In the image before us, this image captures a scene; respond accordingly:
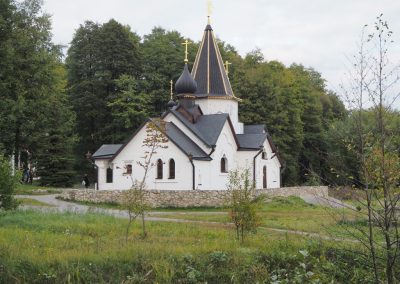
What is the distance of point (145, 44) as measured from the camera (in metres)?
53.9

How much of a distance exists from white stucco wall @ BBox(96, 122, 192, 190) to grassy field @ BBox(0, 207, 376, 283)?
18.6 metres

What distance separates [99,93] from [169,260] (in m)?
38.7

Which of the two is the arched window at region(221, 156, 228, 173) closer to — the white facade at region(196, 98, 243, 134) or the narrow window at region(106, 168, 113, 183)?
the white facade at region(196, 98, 243, 134)

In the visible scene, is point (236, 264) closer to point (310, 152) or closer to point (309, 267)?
point (309, 267)

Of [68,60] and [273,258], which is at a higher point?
[68,60]

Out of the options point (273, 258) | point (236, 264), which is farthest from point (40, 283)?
point (273, 258)

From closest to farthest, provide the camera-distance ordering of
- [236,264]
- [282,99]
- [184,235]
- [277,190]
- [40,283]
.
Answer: [40,283], [236,264], [184,235], [277,190], [282,99]

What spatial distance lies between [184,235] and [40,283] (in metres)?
5.00

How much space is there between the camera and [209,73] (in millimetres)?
36594

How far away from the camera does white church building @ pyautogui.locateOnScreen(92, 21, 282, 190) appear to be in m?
31.0

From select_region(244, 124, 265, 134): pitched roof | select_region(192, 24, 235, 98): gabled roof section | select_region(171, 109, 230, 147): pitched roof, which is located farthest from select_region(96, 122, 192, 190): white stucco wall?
select_region(244, 124, 265, 134): pitched roof

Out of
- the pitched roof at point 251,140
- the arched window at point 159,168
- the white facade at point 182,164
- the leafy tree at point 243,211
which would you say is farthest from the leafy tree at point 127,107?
the leafy tree at point 243,211

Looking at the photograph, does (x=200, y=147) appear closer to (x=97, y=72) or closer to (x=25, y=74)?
(x=25, y=74)

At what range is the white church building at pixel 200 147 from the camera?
31.0m
